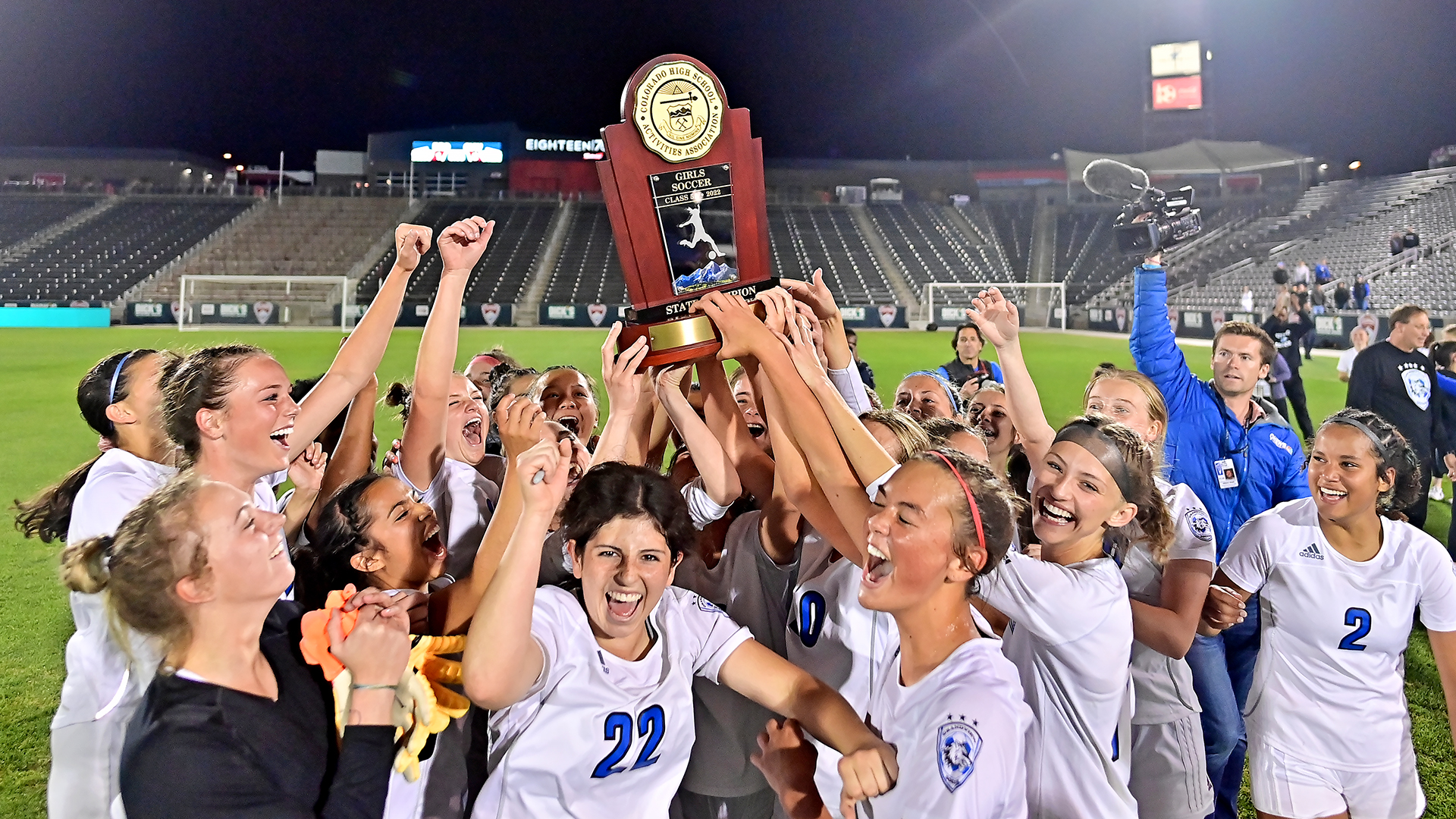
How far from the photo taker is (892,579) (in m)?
2.18

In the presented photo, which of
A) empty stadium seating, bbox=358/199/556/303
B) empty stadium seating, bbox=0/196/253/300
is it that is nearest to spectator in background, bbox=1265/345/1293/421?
empty stadium seating, bbox=358/199/556/303

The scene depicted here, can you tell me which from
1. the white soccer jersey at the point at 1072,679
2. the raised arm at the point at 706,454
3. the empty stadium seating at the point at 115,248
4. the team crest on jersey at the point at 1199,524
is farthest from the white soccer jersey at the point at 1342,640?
the empty stadium seating at the point at 115,248

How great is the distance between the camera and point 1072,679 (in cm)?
243

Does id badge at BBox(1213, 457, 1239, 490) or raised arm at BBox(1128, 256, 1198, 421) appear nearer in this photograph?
id badge at BBox(1213, 457, 1239, 490)

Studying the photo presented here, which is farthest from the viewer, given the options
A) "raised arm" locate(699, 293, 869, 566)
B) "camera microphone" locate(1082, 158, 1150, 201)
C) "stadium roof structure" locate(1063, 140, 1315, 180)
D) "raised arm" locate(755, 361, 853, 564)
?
"stadium roof structure" locate(1063, 140, 1315, 180)

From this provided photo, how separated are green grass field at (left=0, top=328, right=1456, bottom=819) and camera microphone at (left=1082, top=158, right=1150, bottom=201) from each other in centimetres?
364

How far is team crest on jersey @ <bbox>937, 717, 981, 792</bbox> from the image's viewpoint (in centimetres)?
189

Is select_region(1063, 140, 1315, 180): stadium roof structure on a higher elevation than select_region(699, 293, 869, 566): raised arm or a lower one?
higher

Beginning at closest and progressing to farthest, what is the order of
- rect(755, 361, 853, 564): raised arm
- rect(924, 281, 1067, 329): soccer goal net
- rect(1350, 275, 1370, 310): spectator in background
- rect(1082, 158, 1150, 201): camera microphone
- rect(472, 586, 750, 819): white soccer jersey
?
rect(472, 586, 750, 819): white soccer jersey
rect(755, 361, 853, 564): raised arm
rect(1082, 158, 1150, 201): camera microphone
rect(1350, 275, 1370, 310): spectator in background
rect(924, 281, 1067, 329): soccer goal net

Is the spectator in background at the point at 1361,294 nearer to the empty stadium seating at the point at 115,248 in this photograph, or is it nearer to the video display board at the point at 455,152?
the empty stadium seating at the point at 115,248

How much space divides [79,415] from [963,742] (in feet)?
56.4

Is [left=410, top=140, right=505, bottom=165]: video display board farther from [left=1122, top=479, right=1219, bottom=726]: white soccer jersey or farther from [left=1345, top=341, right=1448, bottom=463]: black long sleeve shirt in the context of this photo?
[left=1122, top=479, right=1219, bottom=726]: white soccer jersey

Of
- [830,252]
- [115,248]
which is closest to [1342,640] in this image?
[830,252]

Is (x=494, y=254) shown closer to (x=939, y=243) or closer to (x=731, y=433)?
(x=939, y=243)
